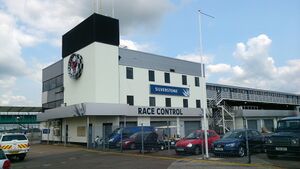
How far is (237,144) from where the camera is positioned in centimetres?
1591

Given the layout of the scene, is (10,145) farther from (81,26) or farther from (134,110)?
(81,26)

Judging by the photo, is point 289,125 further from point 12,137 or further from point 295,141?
point 12,137

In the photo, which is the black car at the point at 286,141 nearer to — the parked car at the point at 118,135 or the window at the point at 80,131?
the parked car at the point at 118,135

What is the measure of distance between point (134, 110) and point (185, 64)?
1263 centimetres

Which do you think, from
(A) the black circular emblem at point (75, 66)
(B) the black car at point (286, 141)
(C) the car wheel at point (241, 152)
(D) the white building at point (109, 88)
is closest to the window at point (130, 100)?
(D) the white building at point (109, 88)

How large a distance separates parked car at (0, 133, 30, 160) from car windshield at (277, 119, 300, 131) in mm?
15181

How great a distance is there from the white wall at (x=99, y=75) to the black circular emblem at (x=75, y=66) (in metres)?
0.49

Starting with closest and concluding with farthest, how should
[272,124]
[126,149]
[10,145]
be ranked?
[10,145] < [126,149] < [272,124]

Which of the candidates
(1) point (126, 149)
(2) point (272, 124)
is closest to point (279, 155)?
(1) point (126, 149)

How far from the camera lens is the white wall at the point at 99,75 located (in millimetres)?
30403

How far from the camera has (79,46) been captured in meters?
33.9

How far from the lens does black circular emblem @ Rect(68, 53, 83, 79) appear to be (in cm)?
A: 3291

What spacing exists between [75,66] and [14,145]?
644 inches

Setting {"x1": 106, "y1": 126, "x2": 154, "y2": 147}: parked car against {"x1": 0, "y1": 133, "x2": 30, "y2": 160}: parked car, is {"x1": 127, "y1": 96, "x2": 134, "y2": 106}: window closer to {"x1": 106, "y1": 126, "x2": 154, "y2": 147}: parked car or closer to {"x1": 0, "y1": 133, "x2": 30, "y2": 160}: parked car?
{"x1": 106, "y1": 126, "x2": 154, "y2": 147}: parked car
